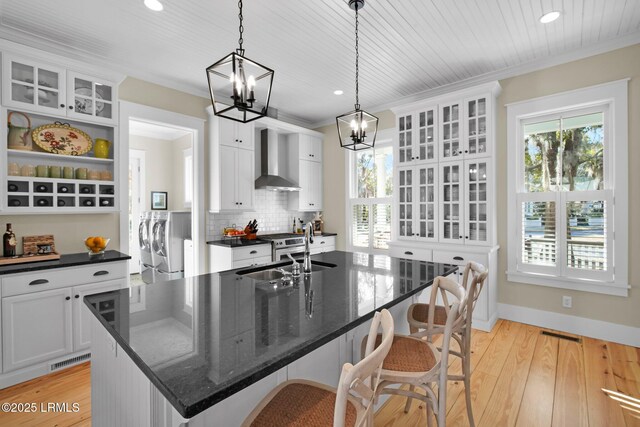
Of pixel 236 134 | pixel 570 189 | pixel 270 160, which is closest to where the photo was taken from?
pixel 570 189

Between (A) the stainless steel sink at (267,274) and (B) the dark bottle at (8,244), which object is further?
(B) the dark bottle at (8,244)

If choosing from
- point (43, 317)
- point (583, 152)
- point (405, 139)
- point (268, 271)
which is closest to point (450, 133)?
point (405, 139)

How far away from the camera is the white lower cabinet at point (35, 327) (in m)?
2.37

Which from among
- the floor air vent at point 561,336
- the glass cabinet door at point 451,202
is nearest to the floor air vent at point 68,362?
the glass cabinet door at point 451,202

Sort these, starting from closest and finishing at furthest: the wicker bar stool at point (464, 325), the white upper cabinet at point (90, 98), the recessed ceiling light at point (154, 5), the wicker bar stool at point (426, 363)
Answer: the wicker bar stool at point (426, 363)
the wicker bar stool at point (464, 325)
the recessed ceiling light at point (154, 5)
the white upper cabinet at point (90, 98)

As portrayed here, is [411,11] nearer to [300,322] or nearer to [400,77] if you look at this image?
[400,77]

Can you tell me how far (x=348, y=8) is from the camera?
2.50m

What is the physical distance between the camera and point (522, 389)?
7.65 feet

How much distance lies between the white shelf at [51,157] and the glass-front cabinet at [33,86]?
375mm

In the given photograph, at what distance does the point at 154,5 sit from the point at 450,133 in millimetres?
3270

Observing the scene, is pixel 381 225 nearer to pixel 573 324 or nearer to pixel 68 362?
pixel 573 324

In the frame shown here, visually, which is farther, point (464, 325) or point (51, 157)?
point (51, 157)

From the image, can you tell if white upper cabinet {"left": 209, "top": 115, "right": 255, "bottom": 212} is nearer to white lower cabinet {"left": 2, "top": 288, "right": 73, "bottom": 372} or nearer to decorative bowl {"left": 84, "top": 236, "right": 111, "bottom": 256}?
decorative bowl {"left": 84, "top": 236, "right": 111, "bottom": 256}

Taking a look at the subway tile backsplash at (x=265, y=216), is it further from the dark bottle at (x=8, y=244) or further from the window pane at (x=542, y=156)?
the window pane at (x=542, y=156)
